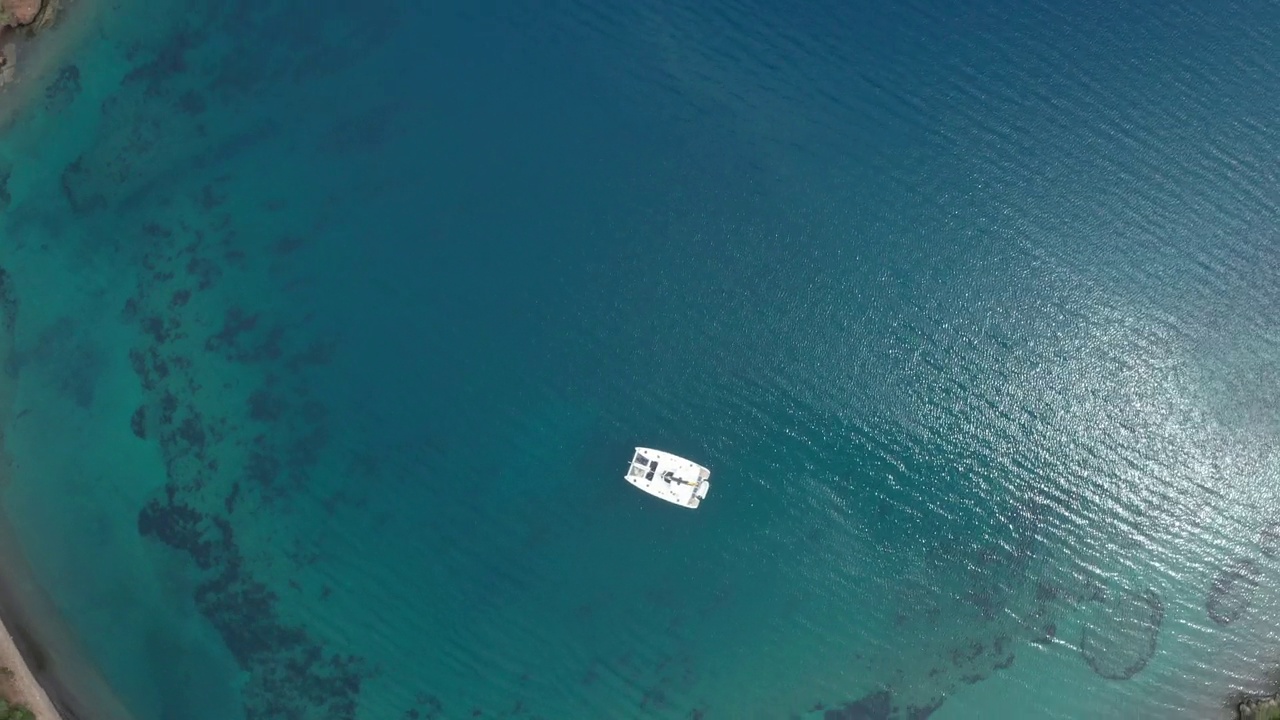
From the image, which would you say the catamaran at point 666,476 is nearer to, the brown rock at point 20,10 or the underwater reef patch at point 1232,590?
the underwater reef patch at point 1232,590

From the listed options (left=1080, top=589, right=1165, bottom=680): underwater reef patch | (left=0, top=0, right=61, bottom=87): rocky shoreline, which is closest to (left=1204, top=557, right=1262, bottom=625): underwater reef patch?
(left=1080, top=589, right=1165, bottom=680): underwater reef patch

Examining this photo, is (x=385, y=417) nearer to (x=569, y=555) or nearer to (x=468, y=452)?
(x=468, y=452)

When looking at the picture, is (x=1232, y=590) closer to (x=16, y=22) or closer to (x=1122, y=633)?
(x=1122, y=633)

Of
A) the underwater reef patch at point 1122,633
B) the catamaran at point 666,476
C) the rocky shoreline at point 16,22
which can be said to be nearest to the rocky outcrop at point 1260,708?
the underwater reef patch at point 1122,633

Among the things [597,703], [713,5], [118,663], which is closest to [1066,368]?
[713,5]

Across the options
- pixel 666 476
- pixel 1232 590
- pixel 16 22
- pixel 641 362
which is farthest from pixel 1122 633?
pixel 16 22
